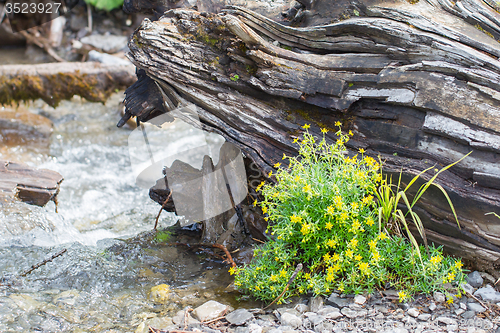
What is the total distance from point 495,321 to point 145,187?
20.7 feet

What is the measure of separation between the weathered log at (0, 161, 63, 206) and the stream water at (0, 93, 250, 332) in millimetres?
139

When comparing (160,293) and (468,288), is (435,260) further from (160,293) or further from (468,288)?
(160,293)

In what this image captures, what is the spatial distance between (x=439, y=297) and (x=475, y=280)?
466 millimetres

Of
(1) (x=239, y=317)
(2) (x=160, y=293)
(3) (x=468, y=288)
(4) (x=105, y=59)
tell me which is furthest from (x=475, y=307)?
(4) (x=105, y=59)

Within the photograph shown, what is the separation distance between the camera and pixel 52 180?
5367 millimetres

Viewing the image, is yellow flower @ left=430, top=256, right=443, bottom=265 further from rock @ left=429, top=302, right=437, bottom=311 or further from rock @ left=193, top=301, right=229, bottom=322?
rock @ left=193, top=301, right=229, bottom=322

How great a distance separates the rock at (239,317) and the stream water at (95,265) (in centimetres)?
36

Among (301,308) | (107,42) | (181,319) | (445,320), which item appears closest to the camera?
(445,320)

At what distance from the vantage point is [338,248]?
3.18m

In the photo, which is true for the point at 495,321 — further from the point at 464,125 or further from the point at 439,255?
the point at 464,125

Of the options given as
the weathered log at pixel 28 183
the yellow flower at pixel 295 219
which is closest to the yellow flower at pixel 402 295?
the yellow flower at pixel 295 219

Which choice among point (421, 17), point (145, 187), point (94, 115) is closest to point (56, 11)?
point (94, 115)

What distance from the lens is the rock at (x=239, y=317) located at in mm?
3014

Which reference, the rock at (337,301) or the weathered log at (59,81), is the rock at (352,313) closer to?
the rock at (337,301)
